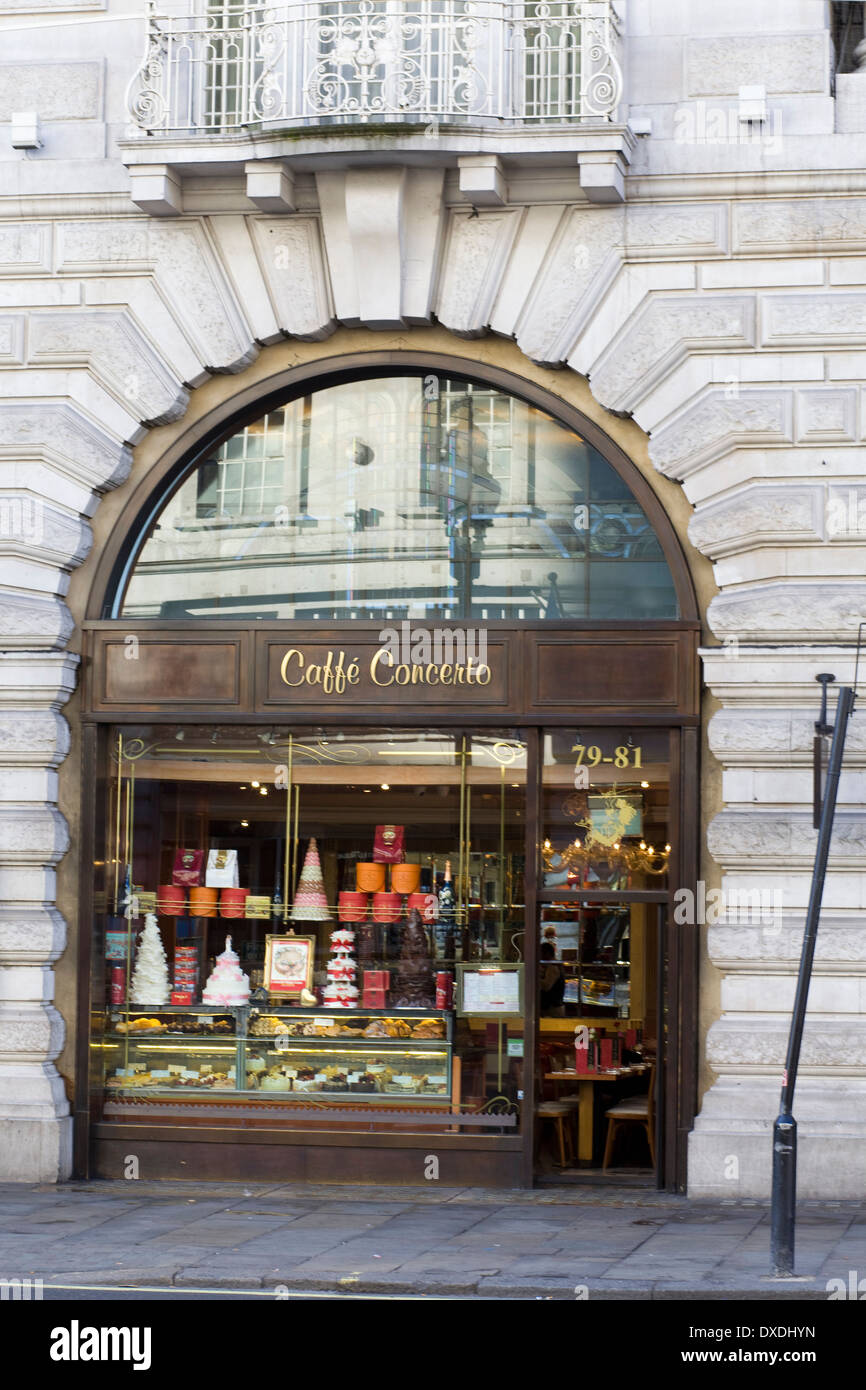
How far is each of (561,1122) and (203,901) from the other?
11.5ft

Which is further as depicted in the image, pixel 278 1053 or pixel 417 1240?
pixel 278 1053

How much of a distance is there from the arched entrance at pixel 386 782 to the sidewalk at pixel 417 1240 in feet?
2.13

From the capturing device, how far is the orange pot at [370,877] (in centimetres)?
1513

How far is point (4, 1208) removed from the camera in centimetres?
1343

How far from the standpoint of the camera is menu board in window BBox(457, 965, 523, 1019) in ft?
48.3

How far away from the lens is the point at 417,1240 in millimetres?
12211

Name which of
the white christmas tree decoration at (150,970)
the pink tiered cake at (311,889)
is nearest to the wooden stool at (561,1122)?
the pink tiered cake at (311,889)

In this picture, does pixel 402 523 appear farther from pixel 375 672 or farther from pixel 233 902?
pixel 233 902

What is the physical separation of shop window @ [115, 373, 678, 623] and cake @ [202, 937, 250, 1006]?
2.88 m
